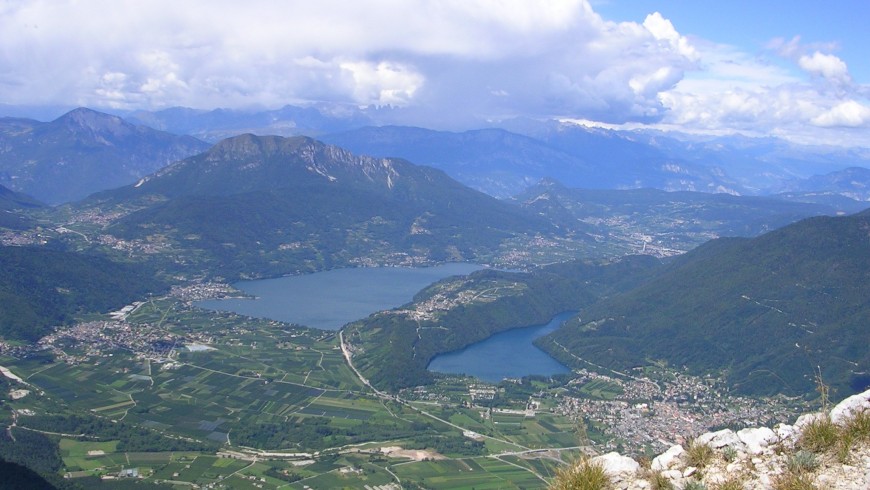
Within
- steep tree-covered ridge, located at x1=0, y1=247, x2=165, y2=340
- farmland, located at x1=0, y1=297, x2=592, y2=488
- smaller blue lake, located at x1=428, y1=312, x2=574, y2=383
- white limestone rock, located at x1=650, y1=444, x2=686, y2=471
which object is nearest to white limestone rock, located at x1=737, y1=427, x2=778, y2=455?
white limestone rock, located at x1=650, y1=444, x2=686, y2=471

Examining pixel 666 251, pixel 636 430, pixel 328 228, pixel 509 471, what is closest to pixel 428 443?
pixel 509 471

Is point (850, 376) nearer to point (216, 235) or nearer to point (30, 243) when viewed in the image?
point (216, 235)

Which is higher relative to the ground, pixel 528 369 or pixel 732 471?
pixel 732 471

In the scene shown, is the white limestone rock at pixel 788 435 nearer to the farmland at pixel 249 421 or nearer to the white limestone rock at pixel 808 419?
the white limestone rock at pixel 808 419

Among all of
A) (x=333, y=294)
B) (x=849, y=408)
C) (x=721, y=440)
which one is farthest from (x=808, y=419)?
(x=333, y=294)

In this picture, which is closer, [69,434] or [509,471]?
[509,471]

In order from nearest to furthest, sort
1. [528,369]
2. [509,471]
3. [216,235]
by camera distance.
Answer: [509,471] < [528,369] < [216,235]
